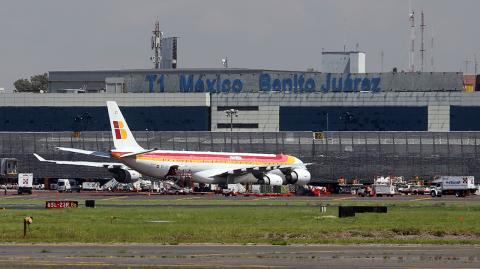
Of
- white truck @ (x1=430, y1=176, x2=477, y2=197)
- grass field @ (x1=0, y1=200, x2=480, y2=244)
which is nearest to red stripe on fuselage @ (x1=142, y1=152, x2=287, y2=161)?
white truck @ (x1=430, y1=176, x2=477, y2=197)

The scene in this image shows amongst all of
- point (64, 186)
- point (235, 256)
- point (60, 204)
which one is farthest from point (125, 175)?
point (235, 256)

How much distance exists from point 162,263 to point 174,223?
3002 cm

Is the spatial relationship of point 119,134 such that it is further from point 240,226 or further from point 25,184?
point 240,226

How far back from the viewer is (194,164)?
539ft

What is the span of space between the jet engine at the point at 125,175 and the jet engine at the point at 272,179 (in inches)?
670

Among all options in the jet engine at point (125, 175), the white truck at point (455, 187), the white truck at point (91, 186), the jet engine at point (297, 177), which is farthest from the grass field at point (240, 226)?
the white truck at point (91, 186)

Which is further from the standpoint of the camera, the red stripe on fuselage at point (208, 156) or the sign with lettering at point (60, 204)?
the red stripe on fuselage at point (208, 156)

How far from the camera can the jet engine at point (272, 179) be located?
163837mm

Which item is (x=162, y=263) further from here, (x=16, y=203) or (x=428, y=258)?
(x=16, y=203)

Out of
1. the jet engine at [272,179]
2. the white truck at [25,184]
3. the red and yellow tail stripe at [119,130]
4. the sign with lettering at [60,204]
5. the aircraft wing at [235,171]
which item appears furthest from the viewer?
the aircraft wing at [235,171]

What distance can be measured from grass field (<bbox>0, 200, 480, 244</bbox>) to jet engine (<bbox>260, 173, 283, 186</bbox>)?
5793 cm

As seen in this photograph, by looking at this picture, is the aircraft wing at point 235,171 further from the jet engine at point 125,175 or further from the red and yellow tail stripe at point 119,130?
the red and yellow tail stripe at point 119,130

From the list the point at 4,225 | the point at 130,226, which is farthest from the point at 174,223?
the point at 4,225

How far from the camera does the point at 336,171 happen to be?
647 ft
